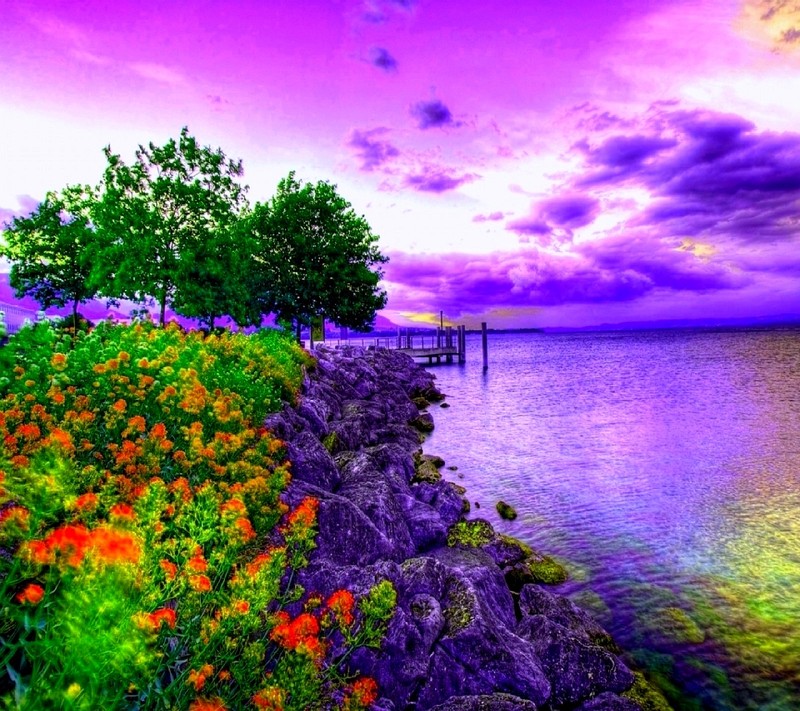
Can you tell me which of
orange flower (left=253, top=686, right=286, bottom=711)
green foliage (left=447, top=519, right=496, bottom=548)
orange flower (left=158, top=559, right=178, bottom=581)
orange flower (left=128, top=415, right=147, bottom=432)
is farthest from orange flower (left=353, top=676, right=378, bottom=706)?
green foliage (left=447, top=519, right=496, bottom=548)

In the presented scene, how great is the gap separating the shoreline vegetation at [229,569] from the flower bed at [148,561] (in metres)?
0.02

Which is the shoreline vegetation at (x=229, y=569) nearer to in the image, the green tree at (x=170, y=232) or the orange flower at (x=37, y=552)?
the orange flower at (x=37, y=552)

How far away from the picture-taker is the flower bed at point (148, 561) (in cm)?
249

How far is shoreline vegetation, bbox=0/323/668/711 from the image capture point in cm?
265

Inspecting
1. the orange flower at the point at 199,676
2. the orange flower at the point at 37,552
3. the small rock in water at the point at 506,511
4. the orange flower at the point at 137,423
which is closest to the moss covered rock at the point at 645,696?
the orange flower at the point at 199,676

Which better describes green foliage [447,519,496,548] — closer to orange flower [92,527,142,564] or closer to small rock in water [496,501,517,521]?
small rock in water [496,501,517,521]

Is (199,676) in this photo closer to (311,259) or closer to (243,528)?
(243,528)

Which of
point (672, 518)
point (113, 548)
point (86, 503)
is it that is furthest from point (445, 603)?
point (672, 518)

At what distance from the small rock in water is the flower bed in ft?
24.5

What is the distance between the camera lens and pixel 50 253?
41.7 m

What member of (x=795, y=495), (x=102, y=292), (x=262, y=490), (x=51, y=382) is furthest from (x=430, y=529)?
(x=102, y=292)

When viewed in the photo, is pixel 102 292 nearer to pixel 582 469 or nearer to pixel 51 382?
pixel 51 382

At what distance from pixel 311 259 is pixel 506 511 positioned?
26.4m

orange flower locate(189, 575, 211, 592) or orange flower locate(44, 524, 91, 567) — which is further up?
orange flower locate(44, 524, 91, 567)
